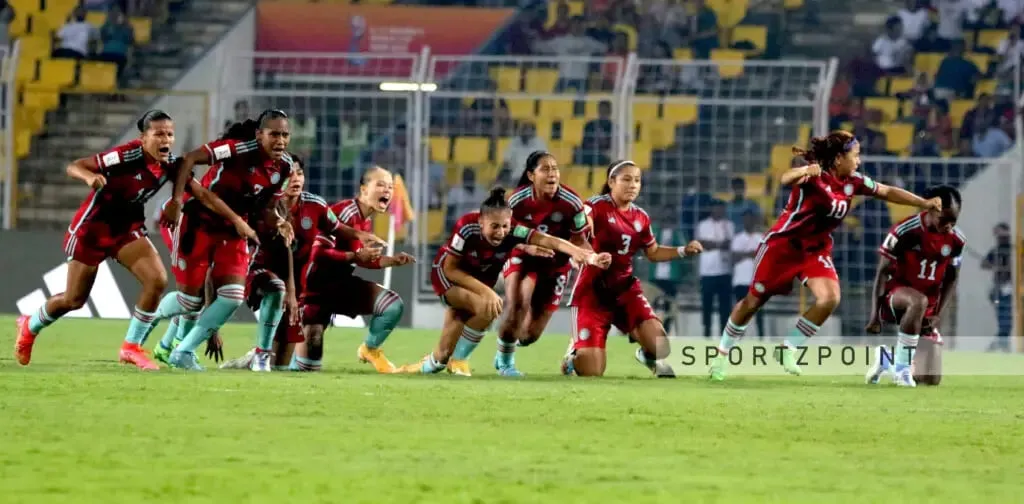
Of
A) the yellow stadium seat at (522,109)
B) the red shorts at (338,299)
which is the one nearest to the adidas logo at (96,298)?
the yellow stadium seat at (522,109)

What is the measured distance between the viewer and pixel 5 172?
2405cm

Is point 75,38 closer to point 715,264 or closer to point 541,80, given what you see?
point 541,80

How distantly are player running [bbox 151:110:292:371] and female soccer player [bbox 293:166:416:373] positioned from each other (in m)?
0.92

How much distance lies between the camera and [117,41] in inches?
1148

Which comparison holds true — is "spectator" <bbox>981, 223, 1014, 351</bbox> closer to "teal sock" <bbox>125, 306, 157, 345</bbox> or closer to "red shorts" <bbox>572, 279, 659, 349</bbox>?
"red shorts" <bbox>572, 279, 659, 349</bbox>

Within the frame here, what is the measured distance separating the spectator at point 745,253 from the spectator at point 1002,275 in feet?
9.97

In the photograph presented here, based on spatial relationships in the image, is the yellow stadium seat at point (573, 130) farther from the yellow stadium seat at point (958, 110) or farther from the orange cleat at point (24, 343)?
the orange cleat at point (24, 343)

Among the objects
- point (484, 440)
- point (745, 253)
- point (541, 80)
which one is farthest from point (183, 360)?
point (541, 80)

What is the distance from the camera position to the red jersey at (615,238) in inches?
561

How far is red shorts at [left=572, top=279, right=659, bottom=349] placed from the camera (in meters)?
14.3

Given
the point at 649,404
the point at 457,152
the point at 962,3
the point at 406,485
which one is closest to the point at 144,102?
the point at 457,152

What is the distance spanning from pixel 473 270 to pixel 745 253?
33.9 ft

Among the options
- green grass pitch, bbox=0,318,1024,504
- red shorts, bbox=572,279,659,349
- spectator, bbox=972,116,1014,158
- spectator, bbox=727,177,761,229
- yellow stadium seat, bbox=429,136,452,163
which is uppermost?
spectator, bbox=972,116,1014,158

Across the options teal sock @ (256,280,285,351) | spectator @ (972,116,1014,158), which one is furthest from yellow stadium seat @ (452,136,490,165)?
teal sock @ (256,280,285,351)
